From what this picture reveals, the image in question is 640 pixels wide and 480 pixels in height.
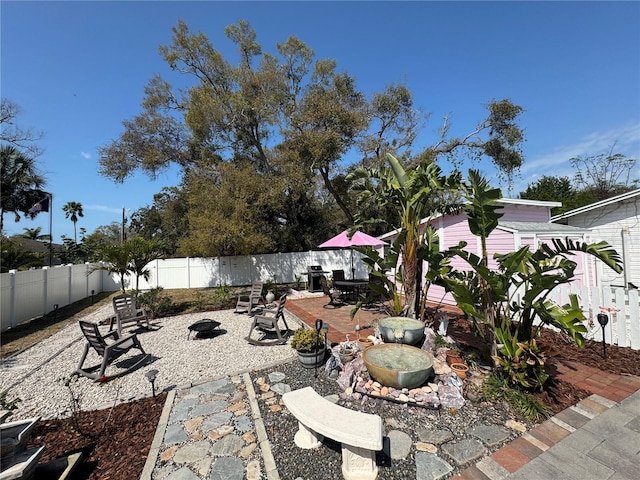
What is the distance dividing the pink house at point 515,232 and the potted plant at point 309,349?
12.6 ft

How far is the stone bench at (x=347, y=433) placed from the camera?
236cm

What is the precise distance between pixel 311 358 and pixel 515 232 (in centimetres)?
623

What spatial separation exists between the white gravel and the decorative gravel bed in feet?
4.99

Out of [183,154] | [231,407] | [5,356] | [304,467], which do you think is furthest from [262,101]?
[304,467]

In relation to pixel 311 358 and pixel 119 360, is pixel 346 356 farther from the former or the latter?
pixel 119 360

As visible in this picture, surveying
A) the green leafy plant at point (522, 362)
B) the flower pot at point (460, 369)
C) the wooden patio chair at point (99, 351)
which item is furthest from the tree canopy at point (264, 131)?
the green leafy plant at point (522, 362)

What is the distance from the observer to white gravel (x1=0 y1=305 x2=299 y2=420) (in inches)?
162

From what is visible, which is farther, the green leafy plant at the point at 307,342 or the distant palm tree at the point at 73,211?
the distant palm tree at the point at 73,211

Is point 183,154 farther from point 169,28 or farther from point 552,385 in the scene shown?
point 552,385

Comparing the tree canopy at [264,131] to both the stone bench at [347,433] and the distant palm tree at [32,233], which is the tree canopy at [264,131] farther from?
the distant palm tree at [32,233]

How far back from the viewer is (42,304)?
31.9 ft

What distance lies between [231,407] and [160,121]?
1820 cm

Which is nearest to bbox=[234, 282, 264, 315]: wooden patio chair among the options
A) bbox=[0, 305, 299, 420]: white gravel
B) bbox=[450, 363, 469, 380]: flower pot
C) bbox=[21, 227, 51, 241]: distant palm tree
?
bbox=[0, 305, 299, 420]: white gravel

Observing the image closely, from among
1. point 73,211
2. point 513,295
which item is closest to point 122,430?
point 513,295
